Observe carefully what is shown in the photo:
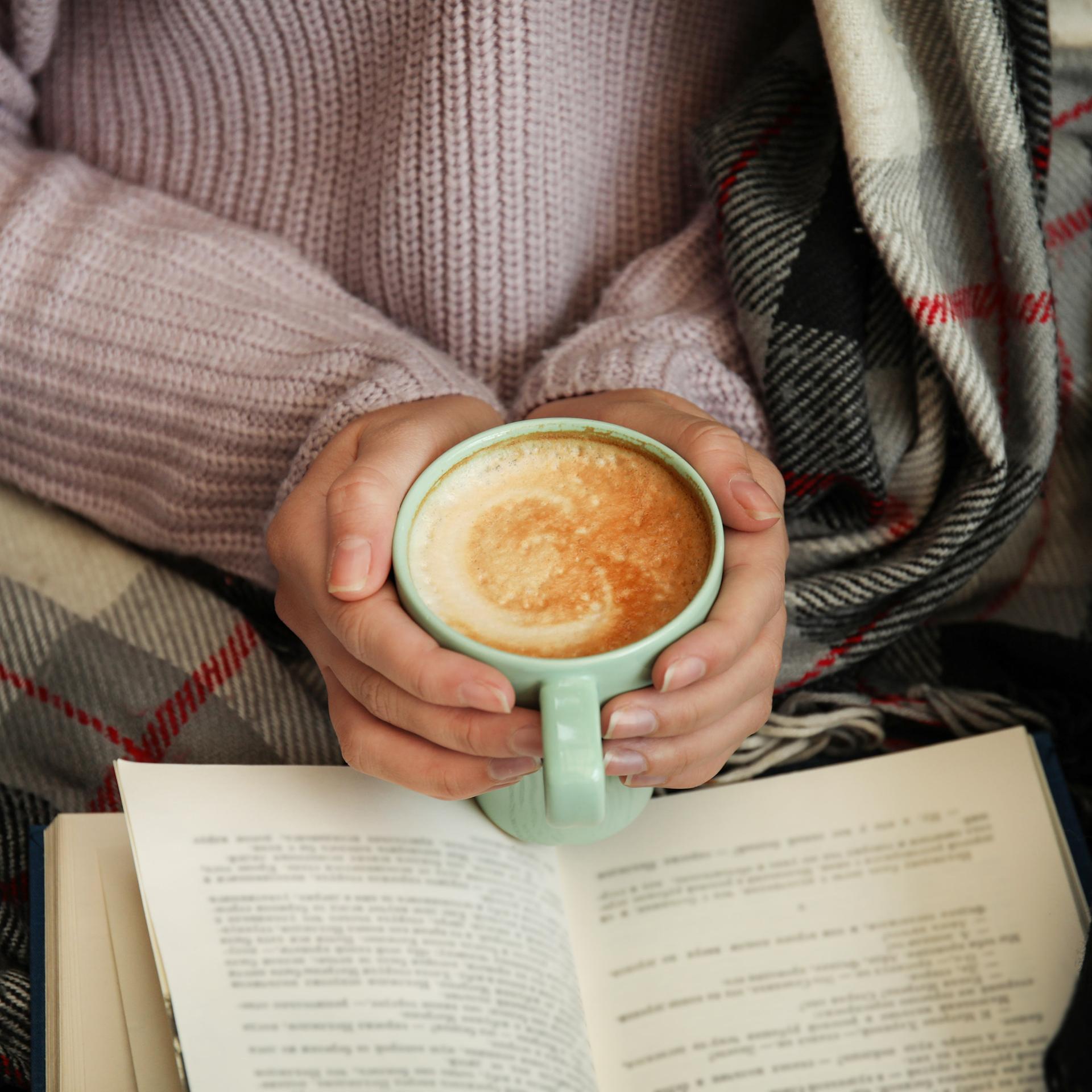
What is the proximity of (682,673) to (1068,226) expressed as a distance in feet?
1.74

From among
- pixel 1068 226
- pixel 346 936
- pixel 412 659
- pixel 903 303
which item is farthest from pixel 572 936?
pixel 1068 226

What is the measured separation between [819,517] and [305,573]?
1.26ft

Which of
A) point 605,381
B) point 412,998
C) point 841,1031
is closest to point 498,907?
point 412,998

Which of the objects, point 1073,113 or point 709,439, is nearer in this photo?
point 709,439

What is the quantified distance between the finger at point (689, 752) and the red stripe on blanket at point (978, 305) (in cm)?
27

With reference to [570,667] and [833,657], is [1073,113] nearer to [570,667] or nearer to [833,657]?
[833,657]

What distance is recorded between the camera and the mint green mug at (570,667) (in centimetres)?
45

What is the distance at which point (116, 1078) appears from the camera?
20.8 inches

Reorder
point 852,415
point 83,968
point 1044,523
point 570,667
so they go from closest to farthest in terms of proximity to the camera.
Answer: point 570,667, point 83,968, point 852,415, point 1044,523

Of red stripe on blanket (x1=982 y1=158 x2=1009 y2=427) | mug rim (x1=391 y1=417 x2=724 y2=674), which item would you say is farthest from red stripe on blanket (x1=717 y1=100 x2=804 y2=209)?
mug rim (x1=391 y1=417 x2=724 y2=674)

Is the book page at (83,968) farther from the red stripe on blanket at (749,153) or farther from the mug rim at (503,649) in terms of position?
the red stripe on blanket at (749,153)

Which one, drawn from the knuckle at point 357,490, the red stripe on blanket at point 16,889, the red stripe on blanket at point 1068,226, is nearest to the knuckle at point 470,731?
the knuckle at point 357,490

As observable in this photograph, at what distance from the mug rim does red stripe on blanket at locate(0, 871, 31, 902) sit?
332mm

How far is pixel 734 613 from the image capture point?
0.49 metres
